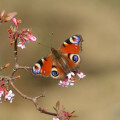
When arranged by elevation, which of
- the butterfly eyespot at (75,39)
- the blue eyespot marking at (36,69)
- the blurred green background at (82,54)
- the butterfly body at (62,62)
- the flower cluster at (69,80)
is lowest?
the flower cluster at (69,80)

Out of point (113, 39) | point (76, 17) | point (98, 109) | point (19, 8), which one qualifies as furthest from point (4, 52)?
point (113, 39)

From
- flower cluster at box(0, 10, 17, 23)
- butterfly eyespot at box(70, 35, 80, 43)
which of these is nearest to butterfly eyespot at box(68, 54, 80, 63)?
butterfly eyespot at box(70, 35, 80, 43)

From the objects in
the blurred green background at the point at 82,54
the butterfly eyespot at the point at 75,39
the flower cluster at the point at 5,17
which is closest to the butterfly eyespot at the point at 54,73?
the butterfly eyespot at the point at 75,39

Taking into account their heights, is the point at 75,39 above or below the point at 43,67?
above

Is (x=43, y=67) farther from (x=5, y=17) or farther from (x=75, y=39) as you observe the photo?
(x=5, y=17)

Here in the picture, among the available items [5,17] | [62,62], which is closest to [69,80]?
[62,62]

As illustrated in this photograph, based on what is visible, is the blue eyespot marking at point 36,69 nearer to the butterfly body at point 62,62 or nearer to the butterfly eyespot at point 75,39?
the butterfly body at point 62,62
